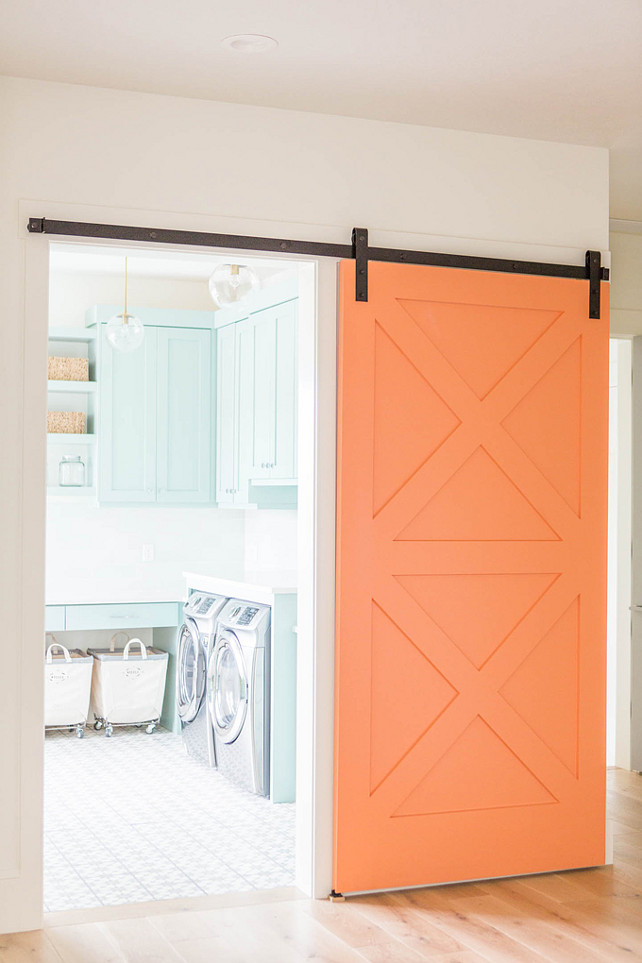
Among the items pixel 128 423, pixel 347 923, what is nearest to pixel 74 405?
pixel 128 423

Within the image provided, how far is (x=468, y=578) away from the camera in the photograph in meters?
3.94

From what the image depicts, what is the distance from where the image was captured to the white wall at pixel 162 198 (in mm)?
3449

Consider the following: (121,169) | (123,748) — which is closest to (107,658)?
(123,748)

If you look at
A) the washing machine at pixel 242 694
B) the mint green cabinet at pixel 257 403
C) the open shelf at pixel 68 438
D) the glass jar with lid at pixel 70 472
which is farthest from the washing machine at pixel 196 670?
the open shelf at pixel 68 438

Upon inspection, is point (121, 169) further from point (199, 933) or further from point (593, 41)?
point (199, 933)

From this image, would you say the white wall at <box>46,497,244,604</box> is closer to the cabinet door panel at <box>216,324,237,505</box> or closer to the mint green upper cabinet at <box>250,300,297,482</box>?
the cabinet door panel at <box>216,324,237,505</box>

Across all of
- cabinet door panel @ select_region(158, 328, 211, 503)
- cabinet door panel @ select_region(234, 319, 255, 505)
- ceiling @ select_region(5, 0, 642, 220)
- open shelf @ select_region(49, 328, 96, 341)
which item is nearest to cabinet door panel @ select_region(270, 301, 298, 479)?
cabinet door panel @ select_region(234, 319, 255, 505)

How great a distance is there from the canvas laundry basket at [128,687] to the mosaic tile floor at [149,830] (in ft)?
0.96

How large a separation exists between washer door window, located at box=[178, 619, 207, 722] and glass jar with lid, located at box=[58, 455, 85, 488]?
1.22 m

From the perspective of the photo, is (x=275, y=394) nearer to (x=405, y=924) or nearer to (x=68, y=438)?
(x=68, y=438)

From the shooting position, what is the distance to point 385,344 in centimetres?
384

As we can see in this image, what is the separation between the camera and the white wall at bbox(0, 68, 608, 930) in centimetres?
345

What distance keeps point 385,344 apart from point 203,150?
0.90 m

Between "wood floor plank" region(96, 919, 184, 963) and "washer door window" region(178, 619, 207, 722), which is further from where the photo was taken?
"washer door window" region(178, 619, 207, 722)
